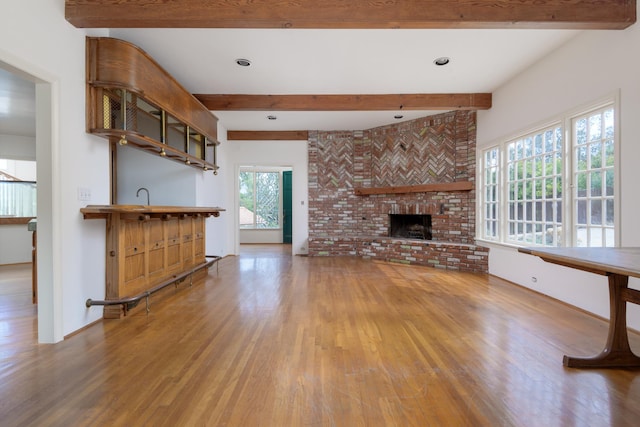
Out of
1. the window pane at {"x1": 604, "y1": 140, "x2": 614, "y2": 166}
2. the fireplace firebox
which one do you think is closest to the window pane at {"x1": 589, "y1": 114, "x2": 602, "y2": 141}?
the window pane at {"x1": 604, "y1": 140, "x2": 614, "y2": 166}

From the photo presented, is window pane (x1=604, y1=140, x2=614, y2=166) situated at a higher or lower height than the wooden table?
higher

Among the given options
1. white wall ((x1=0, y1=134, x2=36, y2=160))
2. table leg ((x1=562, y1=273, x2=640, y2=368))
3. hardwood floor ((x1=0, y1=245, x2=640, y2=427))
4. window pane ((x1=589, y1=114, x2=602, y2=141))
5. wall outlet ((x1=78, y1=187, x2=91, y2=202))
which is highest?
white wall ((x1=0, y1=134, x2=36, y2=160))

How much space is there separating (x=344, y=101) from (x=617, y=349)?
4.08 meters

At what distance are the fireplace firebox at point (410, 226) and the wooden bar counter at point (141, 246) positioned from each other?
395cm

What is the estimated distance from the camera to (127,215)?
9.11 feet

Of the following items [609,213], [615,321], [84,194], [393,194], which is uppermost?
[393,194]

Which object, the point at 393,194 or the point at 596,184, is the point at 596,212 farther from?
the point at 393,194

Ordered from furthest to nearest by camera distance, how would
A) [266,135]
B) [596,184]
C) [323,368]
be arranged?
[266,135] < [596,184] < [323,368]

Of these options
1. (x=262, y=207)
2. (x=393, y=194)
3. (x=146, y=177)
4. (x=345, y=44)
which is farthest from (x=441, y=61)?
(x=262, y=207)

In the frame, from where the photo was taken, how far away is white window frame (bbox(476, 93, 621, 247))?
2.64m

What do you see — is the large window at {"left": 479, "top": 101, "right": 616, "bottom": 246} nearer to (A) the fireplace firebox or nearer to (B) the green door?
(A) the fireplace firebox

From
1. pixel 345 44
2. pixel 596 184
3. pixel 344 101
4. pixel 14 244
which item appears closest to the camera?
pixel 596 184

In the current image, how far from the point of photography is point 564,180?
10.7ft

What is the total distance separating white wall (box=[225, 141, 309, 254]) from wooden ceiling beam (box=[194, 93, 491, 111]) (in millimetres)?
2105
